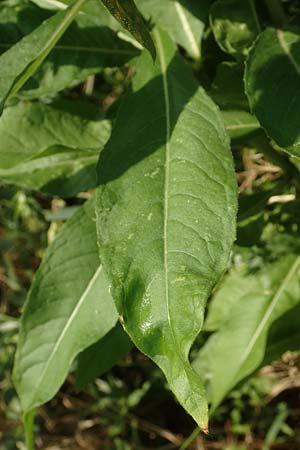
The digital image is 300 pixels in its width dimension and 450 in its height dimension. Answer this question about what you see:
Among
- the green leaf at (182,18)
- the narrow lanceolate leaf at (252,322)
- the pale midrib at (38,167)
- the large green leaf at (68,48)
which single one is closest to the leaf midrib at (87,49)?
the large green leaf at (68,48)

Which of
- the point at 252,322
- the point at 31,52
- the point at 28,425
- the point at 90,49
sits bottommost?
the point at 252,322

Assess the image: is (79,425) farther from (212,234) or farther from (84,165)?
(212,234)

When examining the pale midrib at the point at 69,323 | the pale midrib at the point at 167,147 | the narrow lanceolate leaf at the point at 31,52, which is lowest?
the pale midrib at the point at 69,323

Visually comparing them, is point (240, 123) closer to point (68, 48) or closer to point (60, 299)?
point (68, 48)

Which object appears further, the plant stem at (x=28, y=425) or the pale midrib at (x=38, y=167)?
the pale midrib at (x=38, y=167)

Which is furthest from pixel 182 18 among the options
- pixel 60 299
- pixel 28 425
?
pixel 28 425

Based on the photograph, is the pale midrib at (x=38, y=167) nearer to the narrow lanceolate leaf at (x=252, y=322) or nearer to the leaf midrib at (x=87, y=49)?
the leaf midrib at (x=87, y=49)
